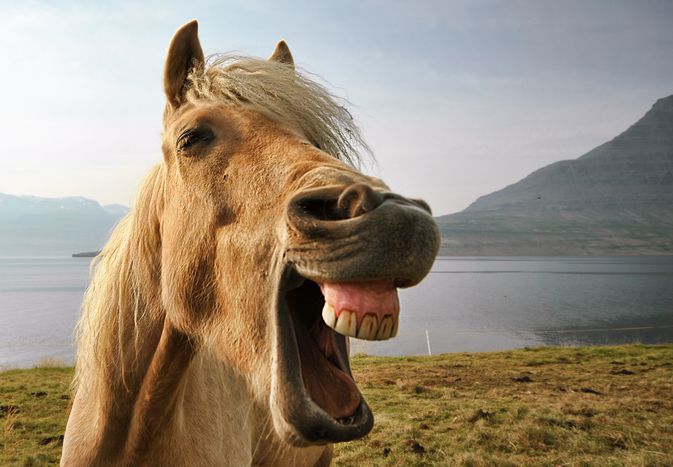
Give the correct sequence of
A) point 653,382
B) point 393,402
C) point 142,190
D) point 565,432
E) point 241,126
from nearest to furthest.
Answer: point 241,126 → point 142,190 → point 565,432 → point 393,402 → point 653,382

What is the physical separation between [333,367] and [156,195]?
146 cm

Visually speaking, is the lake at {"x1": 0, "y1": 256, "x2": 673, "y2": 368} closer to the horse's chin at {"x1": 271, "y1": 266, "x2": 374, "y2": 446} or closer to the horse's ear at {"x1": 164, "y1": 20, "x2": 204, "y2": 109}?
the horse's ear at {"x1": 164, "y1": 20, "x2": 204, "y2": 109}

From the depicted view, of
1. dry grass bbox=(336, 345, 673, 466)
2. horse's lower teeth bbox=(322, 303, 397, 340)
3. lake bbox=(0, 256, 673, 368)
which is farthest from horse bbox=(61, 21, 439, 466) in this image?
lake bbox=(0, 256, 673, 368)

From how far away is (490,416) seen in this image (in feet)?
25.0

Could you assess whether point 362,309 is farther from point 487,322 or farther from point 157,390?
point 487,322

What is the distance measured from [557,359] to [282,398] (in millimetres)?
14736

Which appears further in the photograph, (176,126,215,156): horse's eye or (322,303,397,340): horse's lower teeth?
(176,126,215,156): horse's eye

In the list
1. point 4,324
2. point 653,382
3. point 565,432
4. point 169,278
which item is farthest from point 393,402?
point 4,324

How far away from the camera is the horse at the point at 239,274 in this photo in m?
1.48

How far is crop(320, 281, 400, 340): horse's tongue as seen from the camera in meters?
1.42

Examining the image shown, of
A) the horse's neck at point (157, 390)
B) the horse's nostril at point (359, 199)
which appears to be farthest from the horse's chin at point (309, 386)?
the horse's neck at point (157, 390)

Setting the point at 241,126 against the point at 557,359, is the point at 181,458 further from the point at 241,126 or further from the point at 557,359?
the point at 557,359

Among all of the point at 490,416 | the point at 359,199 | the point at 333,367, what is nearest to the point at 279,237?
the point at 359,199

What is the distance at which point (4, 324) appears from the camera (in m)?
41.3
